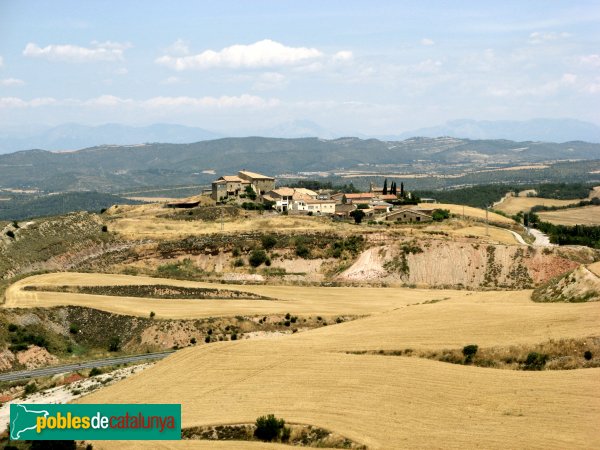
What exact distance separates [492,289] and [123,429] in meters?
55.3

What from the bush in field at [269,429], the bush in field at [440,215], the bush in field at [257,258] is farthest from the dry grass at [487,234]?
the bush in field at [269,429]

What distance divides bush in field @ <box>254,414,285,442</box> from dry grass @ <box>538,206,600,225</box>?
130m

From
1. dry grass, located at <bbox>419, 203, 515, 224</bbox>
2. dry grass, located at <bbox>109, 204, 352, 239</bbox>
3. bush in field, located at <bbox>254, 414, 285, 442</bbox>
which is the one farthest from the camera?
dry grass, located at <bbox>419, 203, 515, 224</bbox>

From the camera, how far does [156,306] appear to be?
238 ft

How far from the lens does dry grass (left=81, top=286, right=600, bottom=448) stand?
3641cm

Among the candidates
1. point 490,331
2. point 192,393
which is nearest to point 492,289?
point 490,331

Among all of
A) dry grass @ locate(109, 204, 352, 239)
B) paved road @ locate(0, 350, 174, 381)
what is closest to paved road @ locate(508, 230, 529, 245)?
dry grass @ locate(109, 204, 352, 239)

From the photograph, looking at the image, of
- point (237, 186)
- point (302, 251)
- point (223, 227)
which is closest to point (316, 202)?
point (237, 186)

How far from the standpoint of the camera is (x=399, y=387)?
42.9 meters

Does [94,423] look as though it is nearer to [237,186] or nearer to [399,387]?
[399,387]

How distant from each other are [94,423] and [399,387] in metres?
16.6

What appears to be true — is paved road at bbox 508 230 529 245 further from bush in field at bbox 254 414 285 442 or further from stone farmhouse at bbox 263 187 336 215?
bush in field at bbox 254 414 285 442

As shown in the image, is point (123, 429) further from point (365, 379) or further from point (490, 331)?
point (490, 331)

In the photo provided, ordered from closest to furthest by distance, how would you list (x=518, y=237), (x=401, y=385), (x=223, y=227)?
(x=401, y=385) < (x=518, y=237) < (x=223, y=227)
